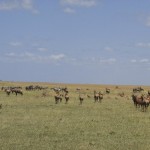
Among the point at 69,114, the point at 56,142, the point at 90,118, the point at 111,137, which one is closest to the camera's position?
the point at 56,142

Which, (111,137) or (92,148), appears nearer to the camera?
(92,148)

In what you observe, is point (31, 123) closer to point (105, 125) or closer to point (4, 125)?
point (4, 125)

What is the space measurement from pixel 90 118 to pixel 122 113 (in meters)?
4.77

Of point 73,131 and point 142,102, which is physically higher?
point 142,102

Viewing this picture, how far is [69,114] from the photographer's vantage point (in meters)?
33.8

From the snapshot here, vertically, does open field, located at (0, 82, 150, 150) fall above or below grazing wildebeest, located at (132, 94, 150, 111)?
below

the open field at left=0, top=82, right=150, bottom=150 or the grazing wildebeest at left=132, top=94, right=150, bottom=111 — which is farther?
the grazing wildebeest at left=132, top=94, right=150, bottom=111

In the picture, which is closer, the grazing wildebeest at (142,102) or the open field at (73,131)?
the open field at (73,131)

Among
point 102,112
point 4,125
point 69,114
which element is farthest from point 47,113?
point 4,125

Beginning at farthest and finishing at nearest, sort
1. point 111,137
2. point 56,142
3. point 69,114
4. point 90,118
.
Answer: point 69,114 → point 90,118 → point 111,137 → point 56,142

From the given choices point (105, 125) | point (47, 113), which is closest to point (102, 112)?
point (47, 113)

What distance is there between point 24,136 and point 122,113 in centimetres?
1365

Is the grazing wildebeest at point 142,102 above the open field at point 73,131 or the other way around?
above

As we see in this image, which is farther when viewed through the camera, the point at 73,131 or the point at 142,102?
the point at 142,102
